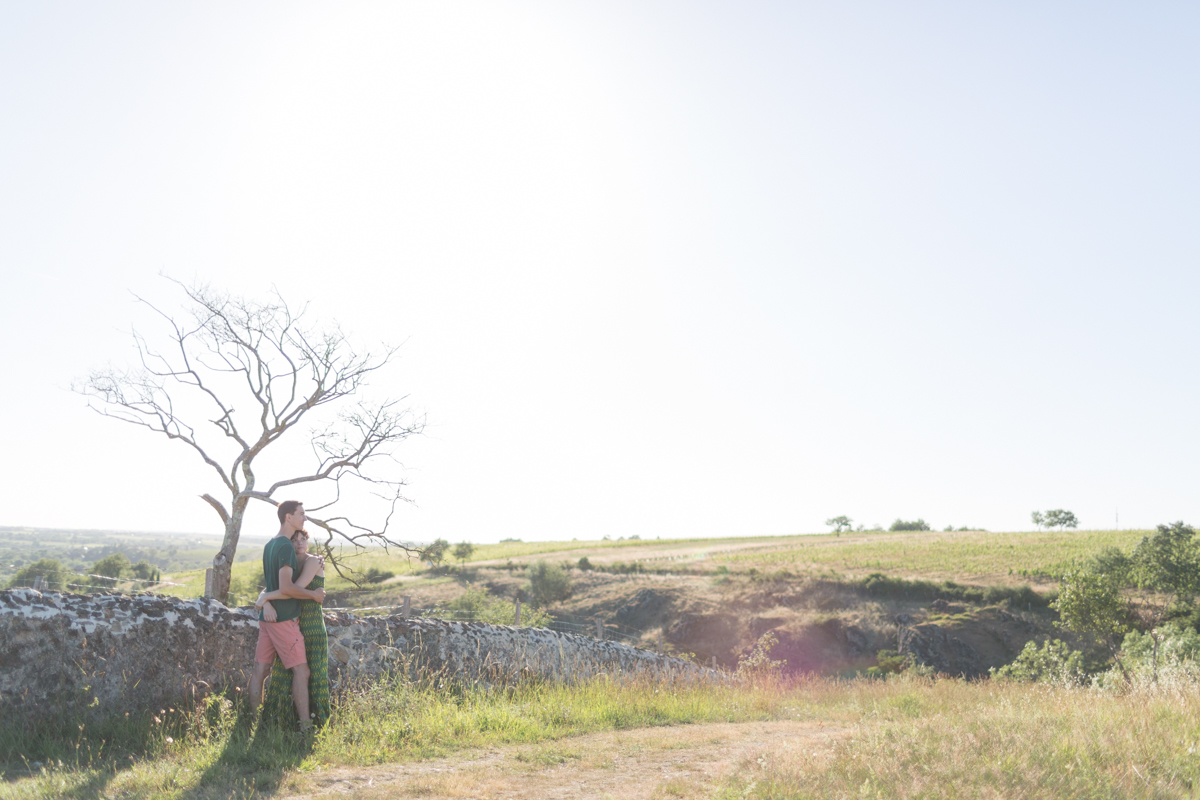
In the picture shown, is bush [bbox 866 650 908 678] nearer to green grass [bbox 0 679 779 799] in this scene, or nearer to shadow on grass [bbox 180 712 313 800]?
green grass [bbox 0 679 779 799]

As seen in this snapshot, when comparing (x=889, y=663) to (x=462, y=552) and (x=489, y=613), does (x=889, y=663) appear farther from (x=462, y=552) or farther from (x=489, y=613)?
(x=462, y=552)

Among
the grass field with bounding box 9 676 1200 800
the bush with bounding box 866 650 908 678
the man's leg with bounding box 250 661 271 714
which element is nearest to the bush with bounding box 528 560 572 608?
the bush with bounding box 866 650 908 678

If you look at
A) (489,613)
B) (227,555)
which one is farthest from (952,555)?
(227,555)

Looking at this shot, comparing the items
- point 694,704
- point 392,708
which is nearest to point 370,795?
point 392,708

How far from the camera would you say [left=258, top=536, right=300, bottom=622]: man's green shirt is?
18.5 feet

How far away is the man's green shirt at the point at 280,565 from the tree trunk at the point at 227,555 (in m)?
8.95

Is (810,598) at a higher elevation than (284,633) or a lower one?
lower

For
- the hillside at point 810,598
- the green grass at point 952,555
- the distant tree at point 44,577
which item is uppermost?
the distant tree at point 44,577

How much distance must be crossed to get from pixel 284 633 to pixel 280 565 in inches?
23.4

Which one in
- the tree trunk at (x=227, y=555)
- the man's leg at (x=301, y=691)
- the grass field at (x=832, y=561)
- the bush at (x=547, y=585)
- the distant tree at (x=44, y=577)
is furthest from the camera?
the bush at (x=547, y=585)

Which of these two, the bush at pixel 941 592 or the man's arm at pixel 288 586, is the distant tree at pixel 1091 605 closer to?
the bush at pixel 941 592

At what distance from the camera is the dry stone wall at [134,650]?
522 centimetres

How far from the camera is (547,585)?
44.0 m

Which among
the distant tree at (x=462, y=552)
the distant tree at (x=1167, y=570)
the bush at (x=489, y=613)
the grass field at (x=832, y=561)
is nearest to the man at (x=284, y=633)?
the bush at (x=489, y=613)
